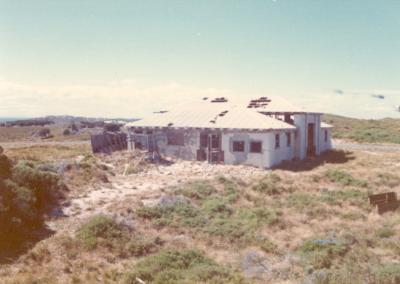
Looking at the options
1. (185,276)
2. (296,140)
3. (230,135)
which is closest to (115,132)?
(230,135)

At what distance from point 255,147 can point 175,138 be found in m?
6.91

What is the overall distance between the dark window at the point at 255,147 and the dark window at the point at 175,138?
5854 mm

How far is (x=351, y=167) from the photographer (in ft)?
96.8

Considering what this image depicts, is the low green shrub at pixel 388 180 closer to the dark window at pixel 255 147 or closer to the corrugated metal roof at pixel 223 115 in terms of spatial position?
the corrugated metal roof at pixel 223 115

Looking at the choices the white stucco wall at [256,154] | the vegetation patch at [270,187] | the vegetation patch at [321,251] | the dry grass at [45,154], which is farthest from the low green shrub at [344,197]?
the dry grass at [45,154]

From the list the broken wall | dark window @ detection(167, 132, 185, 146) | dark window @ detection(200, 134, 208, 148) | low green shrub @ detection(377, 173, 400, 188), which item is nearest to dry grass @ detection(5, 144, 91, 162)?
the broken wall

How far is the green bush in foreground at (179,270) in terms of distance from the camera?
1179cm

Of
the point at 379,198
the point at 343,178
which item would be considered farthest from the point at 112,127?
the point at 379,198

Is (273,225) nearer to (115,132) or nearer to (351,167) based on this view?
(351,167)

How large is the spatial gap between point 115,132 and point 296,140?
16.2m

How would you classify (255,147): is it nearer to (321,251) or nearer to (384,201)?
(384,201)

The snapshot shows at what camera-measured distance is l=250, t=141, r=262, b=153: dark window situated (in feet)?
93.5

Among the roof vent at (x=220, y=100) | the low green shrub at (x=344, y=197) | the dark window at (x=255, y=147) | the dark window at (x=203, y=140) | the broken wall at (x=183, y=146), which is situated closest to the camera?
the low green shrub at (x=344, y=197)

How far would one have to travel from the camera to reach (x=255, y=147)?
28.7m
